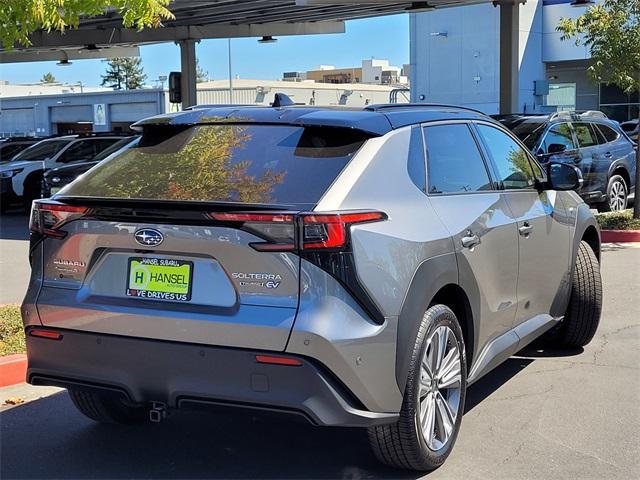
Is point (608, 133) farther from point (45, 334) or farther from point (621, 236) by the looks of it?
point (45, 334)

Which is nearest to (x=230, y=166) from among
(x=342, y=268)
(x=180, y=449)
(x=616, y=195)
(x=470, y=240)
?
(x=342, y=268)

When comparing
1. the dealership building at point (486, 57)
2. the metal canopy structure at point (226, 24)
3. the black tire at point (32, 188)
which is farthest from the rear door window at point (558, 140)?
the dealership building at point (486, 57)

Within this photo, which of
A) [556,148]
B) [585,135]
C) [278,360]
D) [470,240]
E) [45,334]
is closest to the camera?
[278,360]

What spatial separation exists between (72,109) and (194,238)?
2394 inches

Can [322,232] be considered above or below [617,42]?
below

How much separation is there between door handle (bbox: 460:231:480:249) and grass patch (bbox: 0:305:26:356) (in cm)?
350

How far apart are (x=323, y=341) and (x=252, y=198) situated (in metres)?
0.73

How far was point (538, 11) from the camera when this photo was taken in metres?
39.0

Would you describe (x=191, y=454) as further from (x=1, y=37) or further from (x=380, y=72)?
(x=380, y=72)

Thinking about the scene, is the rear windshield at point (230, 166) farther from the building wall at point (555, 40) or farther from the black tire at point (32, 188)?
the building wall at point (555, 40)

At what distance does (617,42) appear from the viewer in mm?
12742

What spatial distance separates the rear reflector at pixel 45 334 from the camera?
3.93 meters

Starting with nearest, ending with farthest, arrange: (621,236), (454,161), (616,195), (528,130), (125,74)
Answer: (454,161) < (621,236) < (528,130) < (616,195) < (125,74)

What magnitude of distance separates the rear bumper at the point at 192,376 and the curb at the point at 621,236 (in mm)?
9521
